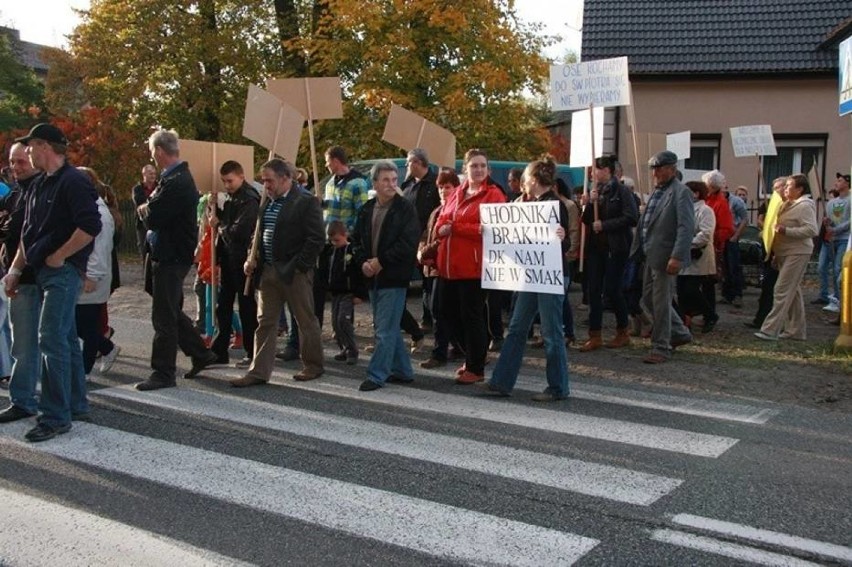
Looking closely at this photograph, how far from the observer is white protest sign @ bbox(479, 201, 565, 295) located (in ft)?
23.0

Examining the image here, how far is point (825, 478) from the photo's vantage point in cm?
522

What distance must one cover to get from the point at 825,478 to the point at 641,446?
1.10 m

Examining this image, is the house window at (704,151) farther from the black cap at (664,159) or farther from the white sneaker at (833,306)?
the black cap at (664,159)

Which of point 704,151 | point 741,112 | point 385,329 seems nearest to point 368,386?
point 385,329

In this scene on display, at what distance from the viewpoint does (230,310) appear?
873 centimetres

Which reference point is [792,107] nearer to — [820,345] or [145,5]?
[820,345]

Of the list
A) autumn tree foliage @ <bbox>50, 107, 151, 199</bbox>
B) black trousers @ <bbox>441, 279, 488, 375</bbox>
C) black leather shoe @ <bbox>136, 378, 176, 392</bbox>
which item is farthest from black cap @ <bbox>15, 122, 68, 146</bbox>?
autumn tree foliage @ <bbox>50, 107, 151, 199</bbox>

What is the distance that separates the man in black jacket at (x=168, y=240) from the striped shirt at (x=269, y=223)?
577 mm

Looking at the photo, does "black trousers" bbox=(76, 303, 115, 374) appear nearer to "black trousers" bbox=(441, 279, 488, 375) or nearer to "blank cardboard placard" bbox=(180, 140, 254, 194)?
"blank cardboard placard" bbox=(180, 140, 254, 194)

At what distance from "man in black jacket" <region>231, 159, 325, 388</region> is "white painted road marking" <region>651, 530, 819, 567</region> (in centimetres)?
414

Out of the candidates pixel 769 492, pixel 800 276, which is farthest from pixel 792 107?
pixel 769 492

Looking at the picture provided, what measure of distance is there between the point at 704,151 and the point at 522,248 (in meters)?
15.0

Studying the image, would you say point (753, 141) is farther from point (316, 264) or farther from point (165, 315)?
point (165, 315)

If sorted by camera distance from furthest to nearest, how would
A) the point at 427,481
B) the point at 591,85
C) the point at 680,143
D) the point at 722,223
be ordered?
the point at 680,143 < the point at 722,223 < the point at 591,85 < the point at 427,481
